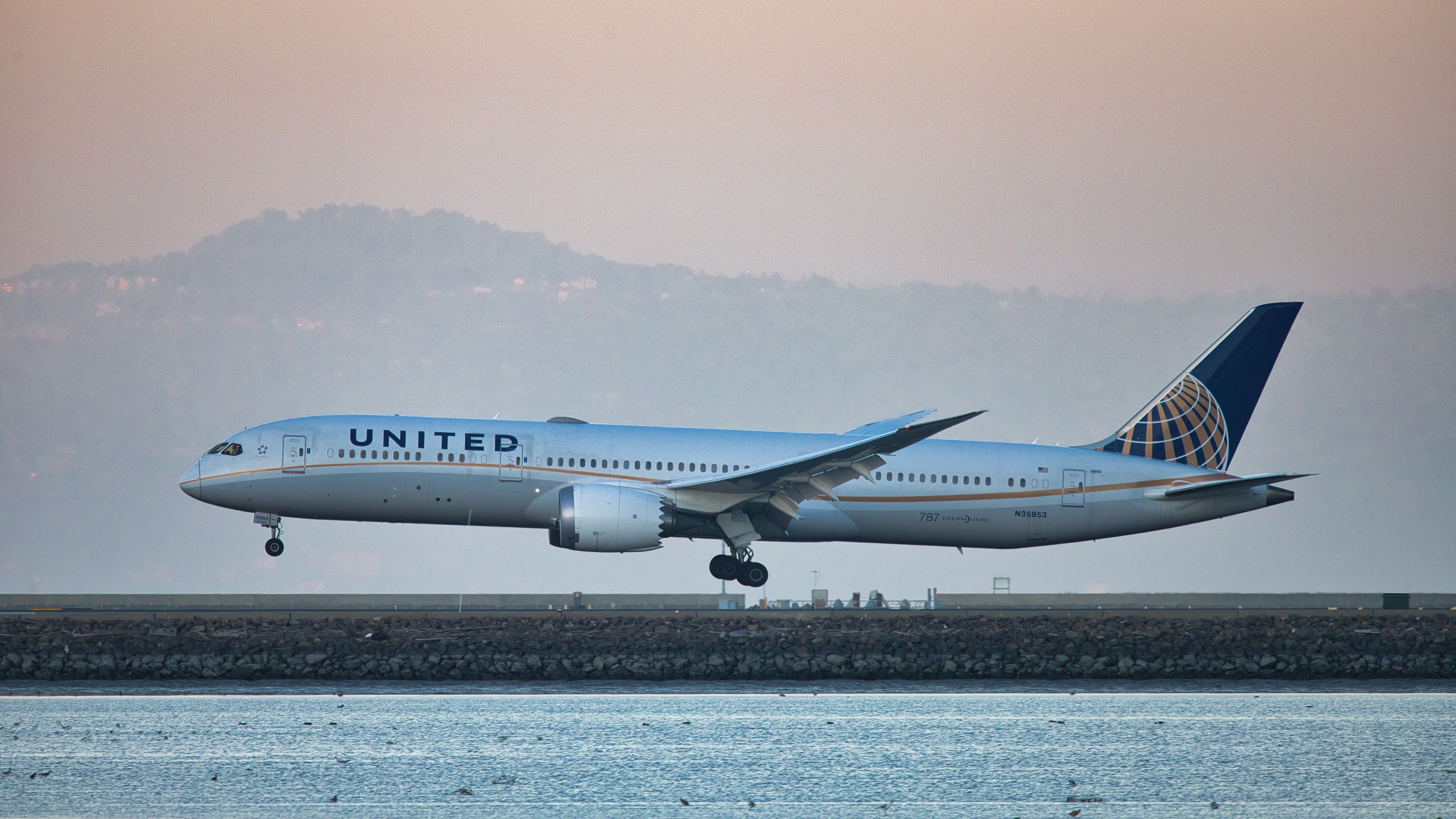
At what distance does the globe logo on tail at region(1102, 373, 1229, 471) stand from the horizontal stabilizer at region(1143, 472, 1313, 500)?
1445 millimetres

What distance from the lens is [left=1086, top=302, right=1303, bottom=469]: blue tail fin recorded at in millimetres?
35375

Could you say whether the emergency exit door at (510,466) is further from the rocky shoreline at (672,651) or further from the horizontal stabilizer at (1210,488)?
the horizontal stabilizer at (1210,488)

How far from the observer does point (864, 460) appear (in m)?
29.9

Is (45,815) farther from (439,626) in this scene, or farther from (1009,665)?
(1009,665)

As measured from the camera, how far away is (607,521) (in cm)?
2945

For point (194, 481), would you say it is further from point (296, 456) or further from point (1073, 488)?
point (1073, 488)

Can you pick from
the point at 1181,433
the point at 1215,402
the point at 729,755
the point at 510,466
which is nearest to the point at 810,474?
the point at 510,466

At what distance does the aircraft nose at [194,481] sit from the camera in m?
30.7

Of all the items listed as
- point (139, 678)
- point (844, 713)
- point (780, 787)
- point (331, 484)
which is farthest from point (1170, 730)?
point (331, 484)

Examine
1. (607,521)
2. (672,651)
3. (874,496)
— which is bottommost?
(672,651)

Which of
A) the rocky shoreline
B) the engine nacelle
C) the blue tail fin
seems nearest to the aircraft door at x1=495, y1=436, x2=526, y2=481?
the engine nacelle

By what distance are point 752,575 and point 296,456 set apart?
1028cm

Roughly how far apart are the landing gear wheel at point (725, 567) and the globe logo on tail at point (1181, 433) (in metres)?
9.97

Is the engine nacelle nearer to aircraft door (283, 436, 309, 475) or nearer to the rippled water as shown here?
aircraft door (283, 436, 309, 475)
